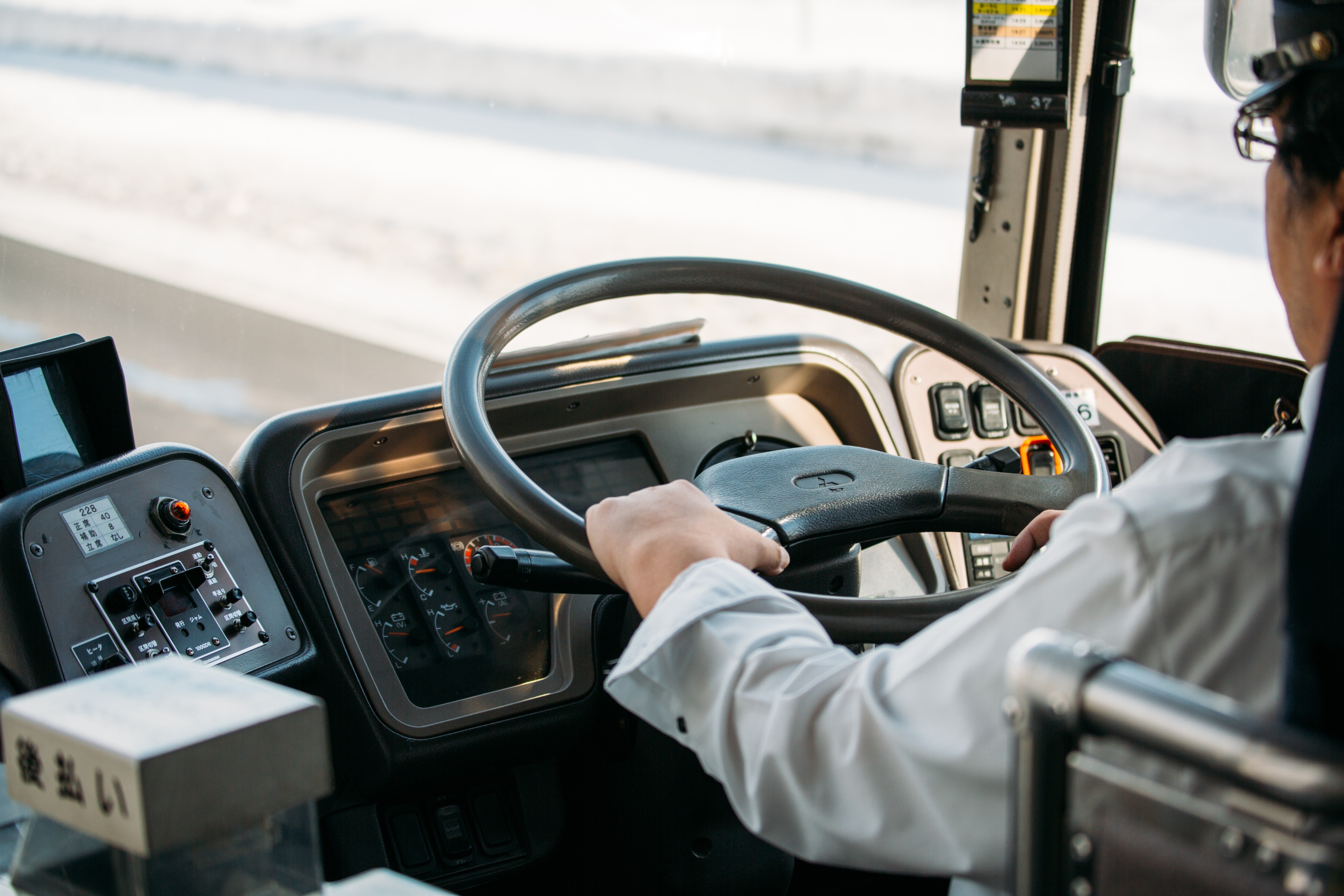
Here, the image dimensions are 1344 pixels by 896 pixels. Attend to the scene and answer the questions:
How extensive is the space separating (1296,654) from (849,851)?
341 mm

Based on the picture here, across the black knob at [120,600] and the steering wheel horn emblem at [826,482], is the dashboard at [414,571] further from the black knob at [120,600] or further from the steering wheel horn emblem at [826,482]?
the steering wheel horn emblem at [826,482]

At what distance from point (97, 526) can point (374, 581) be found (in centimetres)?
35

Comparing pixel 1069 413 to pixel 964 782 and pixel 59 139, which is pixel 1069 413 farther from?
pixel 59 139

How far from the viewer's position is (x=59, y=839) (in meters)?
0.65

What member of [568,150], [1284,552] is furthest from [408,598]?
[568,150]

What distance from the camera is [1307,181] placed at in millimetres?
764

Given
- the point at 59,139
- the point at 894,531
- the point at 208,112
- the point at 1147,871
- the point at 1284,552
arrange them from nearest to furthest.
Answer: the point at 1147,871, the point at 1284,552, the point at 894,531, the point at 59,139, the point at 208,112

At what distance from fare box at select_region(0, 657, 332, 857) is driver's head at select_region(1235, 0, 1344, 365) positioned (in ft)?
2.05

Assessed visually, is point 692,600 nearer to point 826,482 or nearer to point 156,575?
point 826,482

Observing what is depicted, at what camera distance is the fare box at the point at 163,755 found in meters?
0.57

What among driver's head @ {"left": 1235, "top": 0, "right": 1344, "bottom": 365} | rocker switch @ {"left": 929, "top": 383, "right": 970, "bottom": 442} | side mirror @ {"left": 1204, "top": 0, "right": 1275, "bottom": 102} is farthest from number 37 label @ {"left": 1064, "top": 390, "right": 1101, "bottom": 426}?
driver's head @ {"left": 1235, "top": 0, "right": 1344, "bottom": 365}

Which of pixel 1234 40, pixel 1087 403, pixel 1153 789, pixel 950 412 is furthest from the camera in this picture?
pixel 1087 403

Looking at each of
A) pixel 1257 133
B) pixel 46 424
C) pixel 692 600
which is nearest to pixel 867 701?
pixel 692 600

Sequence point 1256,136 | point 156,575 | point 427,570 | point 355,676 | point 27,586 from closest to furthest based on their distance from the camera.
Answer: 1. point 1256,136
2. point 27,586
3. point 156,575
4. point 355,676
5. point 427,570
